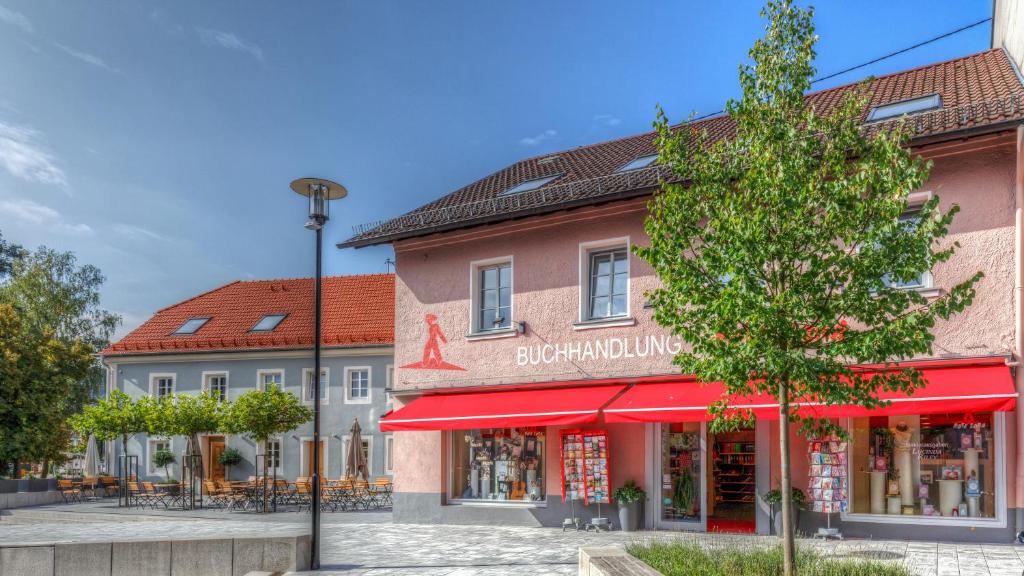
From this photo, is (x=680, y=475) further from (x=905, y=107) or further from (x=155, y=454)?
(x=155, y=454)

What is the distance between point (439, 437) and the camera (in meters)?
18.2

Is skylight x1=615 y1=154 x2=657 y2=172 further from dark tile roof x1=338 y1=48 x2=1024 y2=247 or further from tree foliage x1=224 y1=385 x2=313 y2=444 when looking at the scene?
tree foliage x1=224 y1=385 x2=313 y2=444

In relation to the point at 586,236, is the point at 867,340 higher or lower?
lower

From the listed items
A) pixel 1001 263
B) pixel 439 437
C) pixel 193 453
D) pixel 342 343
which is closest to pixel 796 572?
pixel 1001 263

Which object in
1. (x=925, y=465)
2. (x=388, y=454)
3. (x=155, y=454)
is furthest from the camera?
(x=155, y=454)

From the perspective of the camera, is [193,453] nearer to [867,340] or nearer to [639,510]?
[639,510]

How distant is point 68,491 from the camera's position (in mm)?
29312

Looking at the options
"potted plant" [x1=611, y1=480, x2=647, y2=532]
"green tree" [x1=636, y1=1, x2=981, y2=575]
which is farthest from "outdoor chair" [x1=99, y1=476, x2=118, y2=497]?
"green tree" [x1=636, y1=1, x2=981, y2=575]

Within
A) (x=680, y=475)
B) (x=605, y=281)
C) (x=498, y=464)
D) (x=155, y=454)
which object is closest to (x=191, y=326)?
(x=155, y=454)

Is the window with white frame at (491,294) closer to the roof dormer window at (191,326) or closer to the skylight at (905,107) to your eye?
the skylight at (905,107)

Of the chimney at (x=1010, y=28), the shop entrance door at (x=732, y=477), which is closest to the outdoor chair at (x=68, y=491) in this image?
the shop entrance door at (x=732, y=477)

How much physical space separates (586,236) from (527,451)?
172 inches

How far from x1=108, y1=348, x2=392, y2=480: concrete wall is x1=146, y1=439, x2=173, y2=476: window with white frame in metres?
0.05

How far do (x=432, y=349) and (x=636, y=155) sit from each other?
20.4ft
